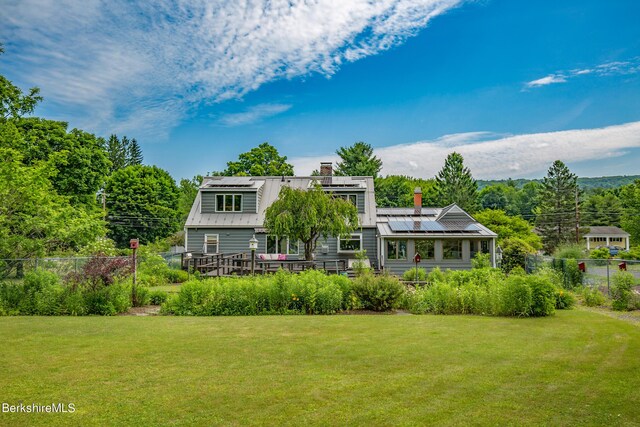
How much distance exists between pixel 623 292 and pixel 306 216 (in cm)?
1195

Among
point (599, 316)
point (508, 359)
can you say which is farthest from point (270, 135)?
point (508, 359)

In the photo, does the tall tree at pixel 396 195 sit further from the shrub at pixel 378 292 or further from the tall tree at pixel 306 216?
the shrub at pixel 378 292

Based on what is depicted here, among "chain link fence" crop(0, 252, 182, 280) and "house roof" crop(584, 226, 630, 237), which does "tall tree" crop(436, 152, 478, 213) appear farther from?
"chain link fence" crop(0, 252, 182, 280)

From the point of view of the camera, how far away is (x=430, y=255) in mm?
24484

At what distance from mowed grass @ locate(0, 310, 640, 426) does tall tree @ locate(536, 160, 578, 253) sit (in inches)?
1783

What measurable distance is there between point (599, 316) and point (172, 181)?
49665 millimetres

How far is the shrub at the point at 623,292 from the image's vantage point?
1180 cm

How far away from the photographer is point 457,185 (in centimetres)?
4953

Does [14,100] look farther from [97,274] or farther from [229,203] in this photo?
[97,274]

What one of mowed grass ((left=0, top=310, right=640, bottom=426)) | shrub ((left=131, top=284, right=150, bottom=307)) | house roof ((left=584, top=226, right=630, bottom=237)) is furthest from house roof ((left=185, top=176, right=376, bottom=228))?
house roof ((left=584, top=226, right=630, bottom=237))

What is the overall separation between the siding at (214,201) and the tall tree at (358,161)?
82.7ft

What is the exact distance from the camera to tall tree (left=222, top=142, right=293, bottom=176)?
44.7 m

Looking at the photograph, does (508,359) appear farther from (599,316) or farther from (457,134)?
(457,134)

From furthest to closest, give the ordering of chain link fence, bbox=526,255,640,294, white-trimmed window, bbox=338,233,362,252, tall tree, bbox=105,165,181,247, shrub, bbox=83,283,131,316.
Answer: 1. tall tree, bbox=105,165,181,247
2. white-trimmed window, bbox=338,233,362,252
3. chain link fence, bbox=526,255,640,294
4. shrub, bbox=83,283,131,316
